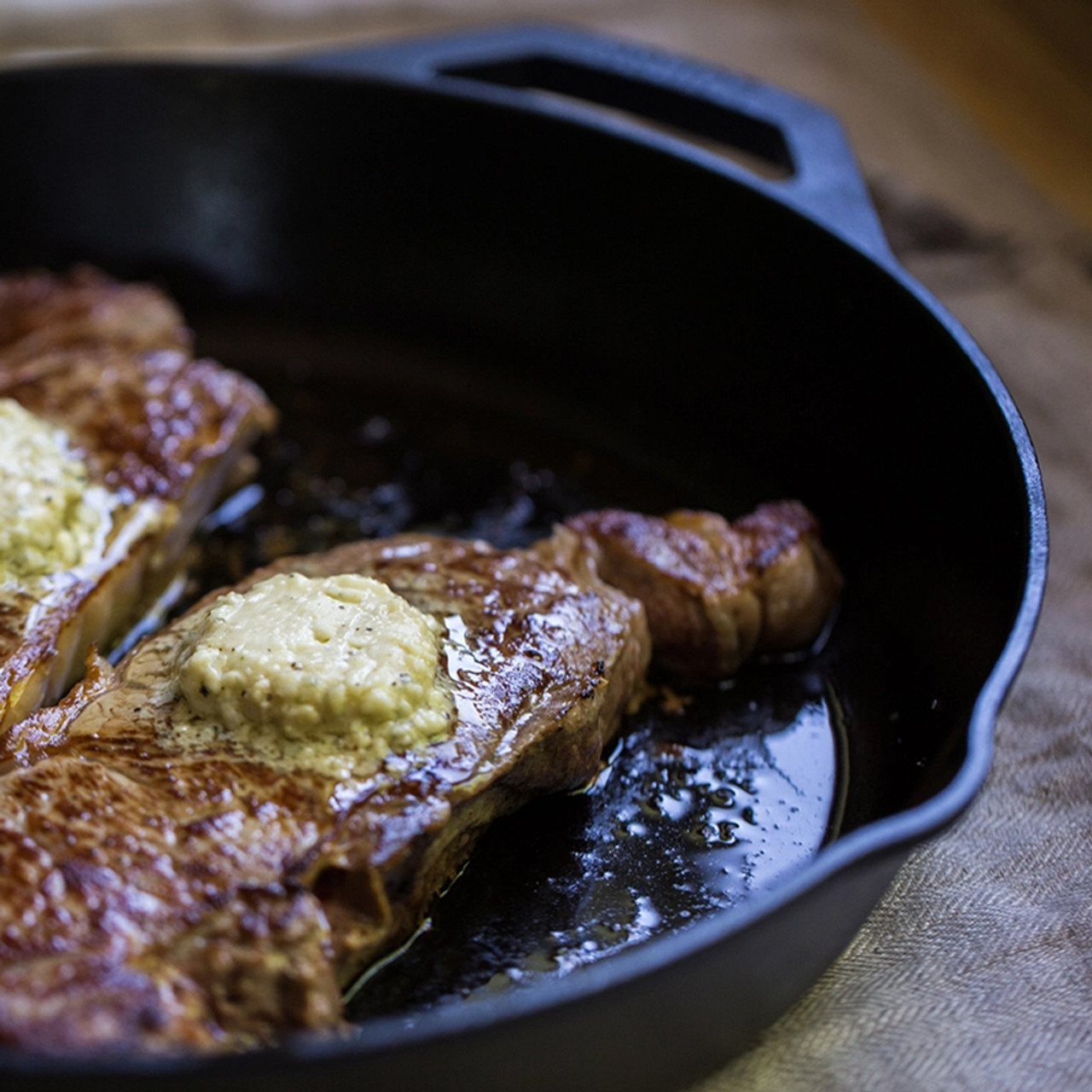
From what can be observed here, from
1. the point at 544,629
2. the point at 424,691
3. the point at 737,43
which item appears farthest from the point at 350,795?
the point at 737,43

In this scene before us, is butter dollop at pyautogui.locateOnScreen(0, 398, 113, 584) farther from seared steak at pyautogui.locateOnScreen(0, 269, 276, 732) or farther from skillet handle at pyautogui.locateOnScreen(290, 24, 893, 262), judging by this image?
skillet handle at pyautogui.locateOnScreen(290, 24, 893, 262)

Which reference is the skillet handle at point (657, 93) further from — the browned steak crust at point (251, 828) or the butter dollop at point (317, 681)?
the butter dollop at point (317, 681)

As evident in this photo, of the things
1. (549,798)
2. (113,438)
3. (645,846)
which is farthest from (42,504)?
(645,846)

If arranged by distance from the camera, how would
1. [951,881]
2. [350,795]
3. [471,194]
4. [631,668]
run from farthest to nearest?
[471,194] < [631,668] < [951,881] < [350,795]

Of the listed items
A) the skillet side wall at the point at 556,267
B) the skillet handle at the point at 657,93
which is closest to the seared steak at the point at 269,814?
the skillet side wall at the point at 556,267

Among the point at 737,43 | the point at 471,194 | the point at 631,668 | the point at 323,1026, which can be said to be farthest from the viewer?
the point at 737,43

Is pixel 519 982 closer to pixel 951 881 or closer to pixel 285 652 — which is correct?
pixel 285 652

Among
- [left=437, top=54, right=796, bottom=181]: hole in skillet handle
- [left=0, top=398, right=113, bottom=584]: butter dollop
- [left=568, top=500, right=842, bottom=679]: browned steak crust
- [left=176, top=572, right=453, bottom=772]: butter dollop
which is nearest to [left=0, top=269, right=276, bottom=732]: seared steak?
[left=0, top=398, right=113, bottom=584]: butter dollop
